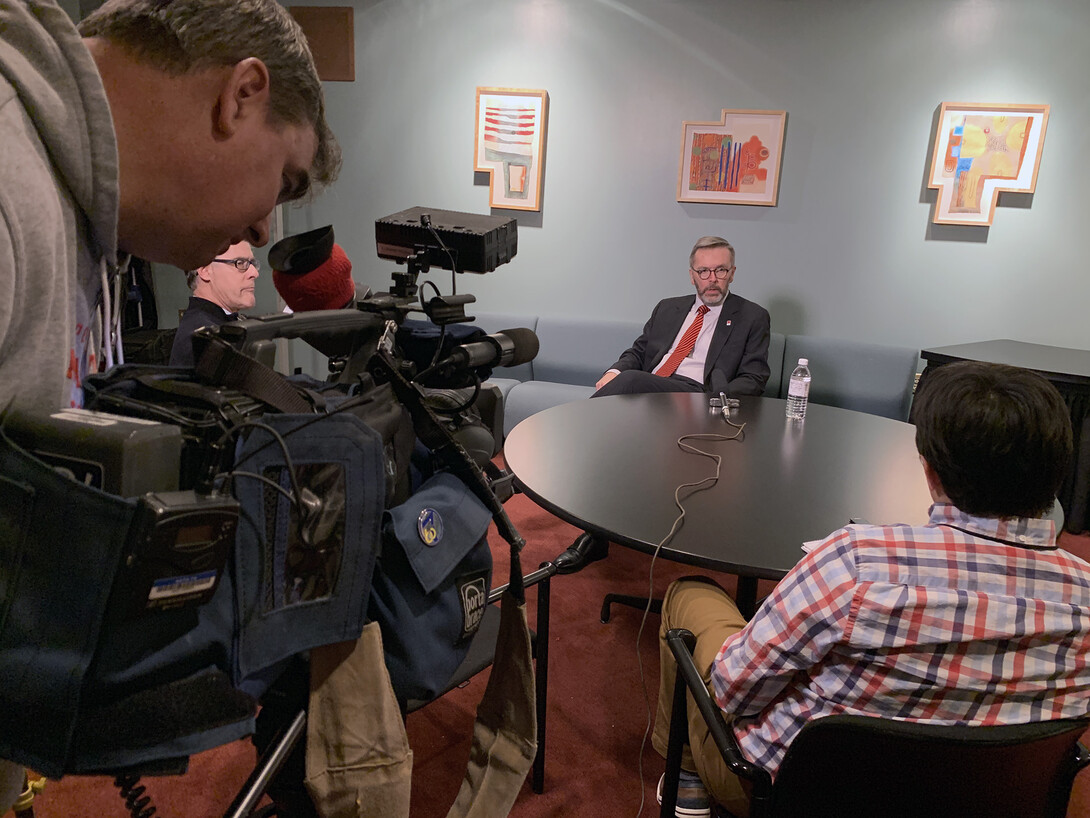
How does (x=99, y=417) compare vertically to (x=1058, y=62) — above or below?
below

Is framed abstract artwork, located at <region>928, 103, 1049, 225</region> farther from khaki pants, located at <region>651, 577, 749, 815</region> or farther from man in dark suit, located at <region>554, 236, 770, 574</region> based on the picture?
khaki pants, located at <region>651, 577, 749, 815</region>

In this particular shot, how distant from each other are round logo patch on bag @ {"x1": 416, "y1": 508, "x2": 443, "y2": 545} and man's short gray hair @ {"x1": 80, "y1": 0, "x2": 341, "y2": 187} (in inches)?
16.8

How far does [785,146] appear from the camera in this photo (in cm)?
393

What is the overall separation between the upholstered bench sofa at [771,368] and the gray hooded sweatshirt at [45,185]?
3177 mm

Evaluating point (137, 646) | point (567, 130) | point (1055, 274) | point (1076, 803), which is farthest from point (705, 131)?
point (137, 646)

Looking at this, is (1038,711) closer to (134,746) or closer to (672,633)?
(672,633)

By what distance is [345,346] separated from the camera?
0.82 m

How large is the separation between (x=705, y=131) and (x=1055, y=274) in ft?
6.89

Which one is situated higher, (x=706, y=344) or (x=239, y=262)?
(x=239, y=262)

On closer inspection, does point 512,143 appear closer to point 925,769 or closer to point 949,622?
point 949,622

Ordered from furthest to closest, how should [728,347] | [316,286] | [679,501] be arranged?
[728,347] < [679,501] < [316,286]

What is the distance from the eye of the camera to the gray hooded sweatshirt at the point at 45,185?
0.45 m

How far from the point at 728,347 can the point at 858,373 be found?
0.94 metres

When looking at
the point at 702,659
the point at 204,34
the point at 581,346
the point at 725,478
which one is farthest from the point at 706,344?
the point at 204,34
